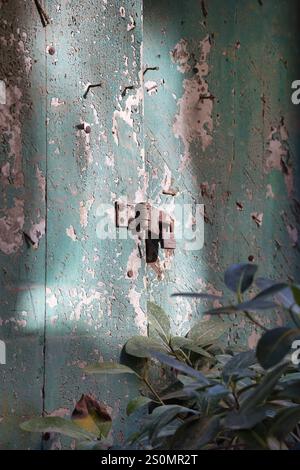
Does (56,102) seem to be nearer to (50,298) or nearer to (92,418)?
(50,298)

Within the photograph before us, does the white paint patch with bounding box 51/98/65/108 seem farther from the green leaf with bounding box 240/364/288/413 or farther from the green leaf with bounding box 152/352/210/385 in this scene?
the green leaf with bounding box 240/364/288/413

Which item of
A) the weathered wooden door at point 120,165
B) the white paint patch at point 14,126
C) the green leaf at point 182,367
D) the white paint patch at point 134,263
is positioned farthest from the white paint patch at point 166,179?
the green leaf at point 182,367

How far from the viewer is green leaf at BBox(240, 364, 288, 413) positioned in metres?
0.87

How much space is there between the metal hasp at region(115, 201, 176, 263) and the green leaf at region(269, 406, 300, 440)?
79cm

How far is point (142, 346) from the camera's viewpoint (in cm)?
154

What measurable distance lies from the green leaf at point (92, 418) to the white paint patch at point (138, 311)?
41 centimetres

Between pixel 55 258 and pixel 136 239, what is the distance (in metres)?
0.25

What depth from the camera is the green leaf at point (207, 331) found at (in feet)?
5.49

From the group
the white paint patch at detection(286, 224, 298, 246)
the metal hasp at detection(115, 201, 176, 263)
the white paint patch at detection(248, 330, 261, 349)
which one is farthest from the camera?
the white paint patch at detection(286, 224, 298, 246)

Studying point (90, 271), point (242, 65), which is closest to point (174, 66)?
point (242, 65)

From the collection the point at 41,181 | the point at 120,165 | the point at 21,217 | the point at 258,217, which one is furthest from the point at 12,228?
the point at 258,217

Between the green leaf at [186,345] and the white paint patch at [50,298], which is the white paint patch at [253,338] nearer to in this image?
the green leaf at [186,345]

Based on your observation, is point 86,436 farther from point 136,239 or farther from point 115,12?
point 115,12

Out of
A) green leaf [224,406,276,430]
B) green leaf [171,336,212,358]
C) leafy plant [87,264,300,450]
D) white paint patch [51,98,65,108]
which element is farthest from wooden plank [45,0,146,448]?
green leaf [224,406,276,430]
